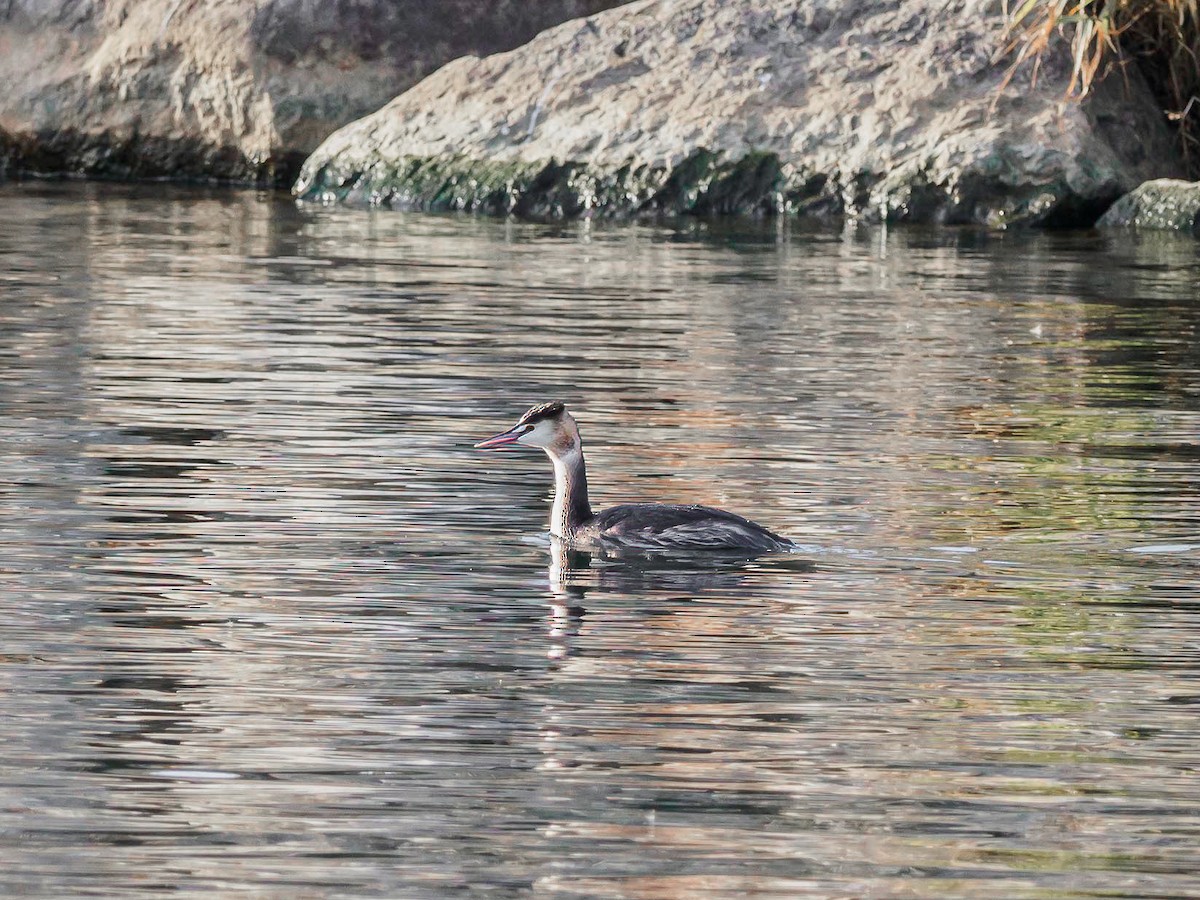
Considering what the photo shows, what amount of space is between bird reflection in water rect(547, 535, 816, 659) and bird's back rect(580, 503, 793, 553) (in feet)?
0.12

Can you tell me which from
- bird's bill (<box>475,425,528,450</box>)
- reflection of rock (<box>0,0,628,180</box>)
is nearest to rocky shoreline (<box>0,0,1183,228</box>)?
reflection of rock (<box>0,0,628,180</box>)

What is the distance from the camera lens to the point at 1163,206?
17453 millimetres

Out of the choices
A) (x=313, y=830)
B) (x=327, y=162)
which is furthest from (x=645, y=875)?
(x=327, y=162)

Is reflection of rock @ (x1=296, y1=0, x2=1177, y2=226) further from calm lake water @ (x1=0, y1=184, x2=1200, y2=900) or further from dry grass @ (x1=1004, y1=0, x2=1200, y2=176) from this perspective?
calm lake water @ (x1=0, y1=184, x2=1200, y2=900)

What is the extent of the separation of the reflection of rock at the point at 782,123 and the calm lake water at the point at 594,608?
15.2 ft

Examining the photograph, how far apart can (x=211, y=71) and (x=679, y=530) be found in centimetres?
1457

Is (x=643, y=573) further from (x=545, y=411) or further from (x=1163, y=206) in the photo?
(x=1163, y=206)

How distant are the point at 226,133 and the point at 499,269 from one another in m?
7.03

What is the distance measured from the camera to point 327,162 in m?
19.8

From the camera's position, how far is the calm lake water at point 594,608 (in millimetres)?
4500

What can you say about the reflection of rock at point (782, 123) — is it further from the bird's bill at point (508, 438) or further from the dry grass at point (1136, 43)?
the bird's bill at point (508, 438)

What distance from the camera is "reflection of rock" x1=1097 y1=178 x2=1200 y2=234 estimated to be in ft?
57.1

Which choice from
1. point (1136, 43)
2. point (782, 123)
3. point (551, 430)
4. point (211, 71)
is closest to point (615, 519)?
point (551, 430)

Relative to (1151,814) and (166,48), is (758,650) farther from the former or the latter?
(166,48)
